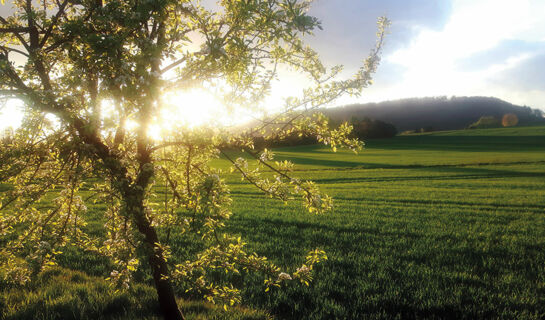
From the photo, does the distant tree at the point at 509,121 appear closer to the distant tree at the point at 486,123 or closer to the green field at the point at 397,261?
the distant tree at the point at 486,123

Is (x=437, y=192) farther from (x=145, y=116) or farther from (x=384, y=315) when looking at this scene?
(x=145, y=116)

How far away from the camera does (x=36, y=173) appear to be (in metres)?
4.31

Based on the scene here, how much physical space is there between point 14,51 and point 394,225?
41.8 ft

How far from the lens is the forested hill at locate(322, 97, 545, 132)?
529 feet

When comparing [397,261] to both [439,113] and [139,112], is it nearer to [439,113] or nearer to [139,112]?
[139,112]

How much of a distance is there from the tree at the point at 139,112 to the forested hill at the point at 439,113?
519 feet

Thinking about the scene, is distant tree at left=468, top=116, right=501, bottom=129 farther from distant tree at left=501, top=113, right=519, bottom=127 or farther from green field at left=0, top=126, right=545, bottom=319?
green field at left=0, top=126, right=545, bottom=319

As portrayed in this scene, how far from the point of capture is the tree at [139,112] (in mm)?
2930

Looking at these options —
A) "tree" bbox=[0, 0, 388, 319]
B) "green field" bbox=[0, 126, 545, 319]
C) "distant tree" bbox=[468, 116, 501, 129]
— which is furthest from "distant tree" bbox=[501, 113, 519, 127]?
"tree" bbox=[0, 0, 388, 319]

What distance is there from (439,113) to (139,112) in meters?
208

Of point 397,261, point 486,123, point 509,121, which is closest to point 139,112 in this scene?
point 397,261

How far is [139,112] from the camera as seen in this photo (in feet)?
9.36

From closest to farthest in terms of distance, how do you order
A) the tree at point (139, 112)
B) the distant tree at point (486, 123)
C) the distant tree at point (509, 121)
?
the tree at point (139, 112) → the distant tree at point (486, 123) → the distant tree at point (509, 121)

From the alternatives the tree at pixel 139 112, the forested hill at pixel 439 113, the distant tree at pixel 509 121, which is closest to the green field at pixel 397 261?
the tree at pixel 139 112
